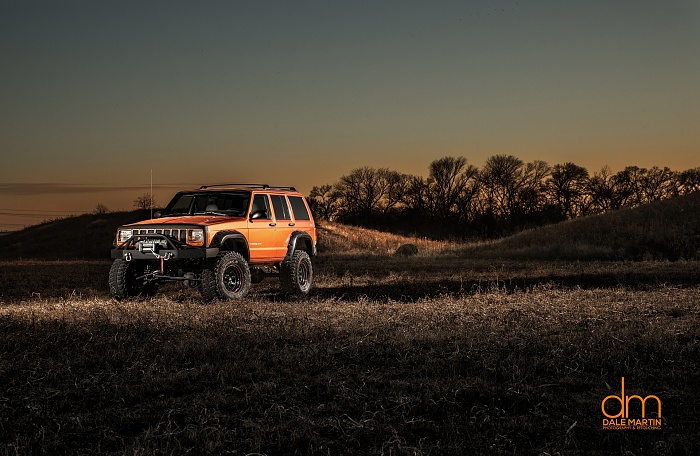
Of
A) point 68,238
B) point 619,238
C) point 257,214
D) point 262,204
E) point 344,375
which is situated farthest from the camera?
point 68,238

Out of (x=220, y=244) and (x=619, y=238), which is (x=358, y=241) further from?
(x=220, y=244)

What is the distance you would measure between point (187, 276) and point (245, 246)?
1.64 meters

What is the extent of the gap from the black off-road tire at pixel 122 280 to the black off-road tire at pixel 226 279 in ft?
6.28

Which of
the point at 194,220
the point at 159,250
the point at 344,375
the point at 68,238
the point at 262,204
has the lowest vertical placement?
the point at 344,375

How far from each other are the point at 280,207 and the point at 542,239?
27631 millimetres

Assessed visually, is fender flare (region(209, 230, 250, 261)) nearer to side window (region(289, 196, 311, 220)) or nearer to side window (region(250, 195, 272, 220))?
side window (region(250, 195, 272, 220))

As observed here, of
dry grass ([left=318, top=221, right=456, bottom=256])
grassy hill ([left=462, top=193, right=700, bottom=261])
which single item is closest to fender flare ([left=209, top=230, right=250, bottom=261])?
grassy hill ([left=462, top=193, right=700, bottom=261])

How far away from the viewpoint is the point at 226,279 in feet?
52.9

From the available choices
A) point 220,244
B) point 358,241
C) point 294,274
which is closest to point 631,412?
point 220,244

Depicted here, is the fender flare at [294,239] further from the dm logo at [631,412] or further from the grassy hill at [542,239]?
the grassy hill at [542,239]

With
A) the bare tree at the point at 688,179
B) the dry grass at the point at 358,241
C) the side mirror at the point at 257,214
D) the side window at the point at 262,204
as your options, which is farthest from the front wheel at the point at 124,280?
the bare tree at the point at 688,179

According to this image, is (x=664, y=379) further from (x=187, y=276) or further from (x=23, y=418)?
(x=187, y=276)

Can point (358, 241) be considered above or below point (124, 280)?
Result: above

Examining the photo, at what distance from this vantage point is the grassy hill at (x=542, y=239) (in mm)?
36312
